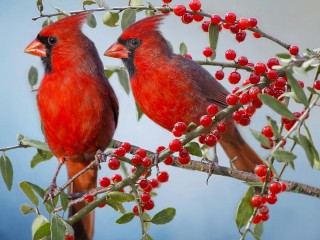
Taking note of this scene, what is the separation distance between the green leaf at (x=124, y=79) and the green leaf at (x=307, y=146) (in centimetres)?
47

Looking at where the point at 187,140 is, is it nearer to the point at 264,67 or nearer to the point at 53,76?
the point at 264,67

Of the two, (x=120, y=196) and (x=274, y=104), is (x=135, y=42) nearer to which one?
(x=120, y=196)

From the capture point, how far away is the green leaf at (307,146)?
620 mm

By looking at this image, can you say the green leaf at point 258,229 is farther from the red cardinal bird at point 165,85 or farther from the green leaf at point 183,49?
the green leaf at point 183,49

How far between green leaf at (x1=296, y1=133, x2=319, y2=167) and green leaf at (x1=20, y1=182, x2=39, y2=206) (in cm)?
46

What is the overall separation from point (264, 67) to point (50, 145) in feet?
1.21

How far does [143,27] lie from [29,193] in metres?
0.32

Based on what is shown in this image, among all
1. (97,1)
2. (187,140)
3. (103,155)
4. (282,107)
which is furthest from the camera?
(97,1)

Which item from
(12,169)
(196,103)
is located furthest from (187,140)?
(12,169)

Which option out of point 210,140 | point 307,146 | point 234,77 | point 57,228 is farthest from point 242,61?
point 57,228

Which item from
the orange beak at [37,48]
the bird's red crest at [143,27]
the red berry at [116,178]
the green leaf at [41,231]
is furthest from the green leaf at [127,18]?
the green leaf at [41,231]

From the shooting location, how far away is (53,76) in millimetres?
903

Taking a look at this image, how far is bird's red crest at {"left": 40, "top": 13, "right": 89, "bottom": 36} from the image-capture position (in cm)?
89

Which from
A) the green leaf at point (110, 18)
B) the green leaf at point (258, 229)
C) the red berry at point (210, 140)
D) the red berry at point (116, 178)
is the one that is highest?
the green leaf at point (110, 18)
